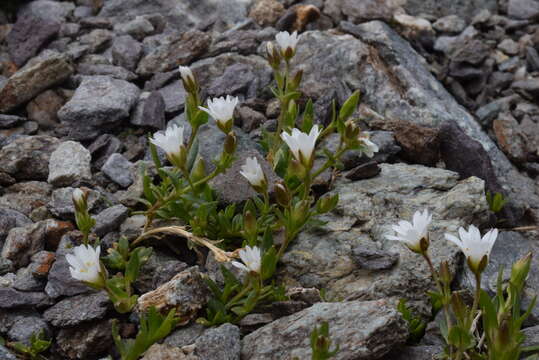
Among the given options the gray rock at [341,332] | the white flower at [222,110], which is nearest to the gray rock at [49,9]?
the white flower at [222,110]

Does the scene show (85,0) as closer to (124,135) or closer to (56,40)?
(56,40)

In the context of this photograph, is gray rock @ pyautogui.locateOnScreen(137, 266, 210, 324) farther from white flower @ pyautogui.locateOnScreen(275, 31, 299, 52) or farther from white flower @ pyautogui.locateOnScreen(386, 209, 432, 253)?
white flower @ pyautogui.locateOnScreen(275, 31, 299, 52)

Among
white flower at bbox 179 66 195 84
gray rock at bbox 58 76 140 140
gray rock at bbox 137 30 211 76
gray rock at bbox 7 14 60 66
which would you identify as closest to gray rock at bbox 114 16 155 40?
gray rock at bbox 137 30 211 76

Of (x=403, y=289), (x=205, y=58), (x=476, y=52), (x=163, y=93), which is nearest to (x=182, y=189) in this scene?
(x=403, y=289)

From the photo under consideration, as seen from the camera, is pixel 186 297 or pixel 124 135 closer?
pixel 186 297

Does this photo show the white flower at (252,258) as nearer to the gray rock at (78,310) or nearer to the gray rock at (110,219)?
the gray rock at (78,310)

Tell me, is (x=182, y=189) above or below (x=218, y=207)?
above
